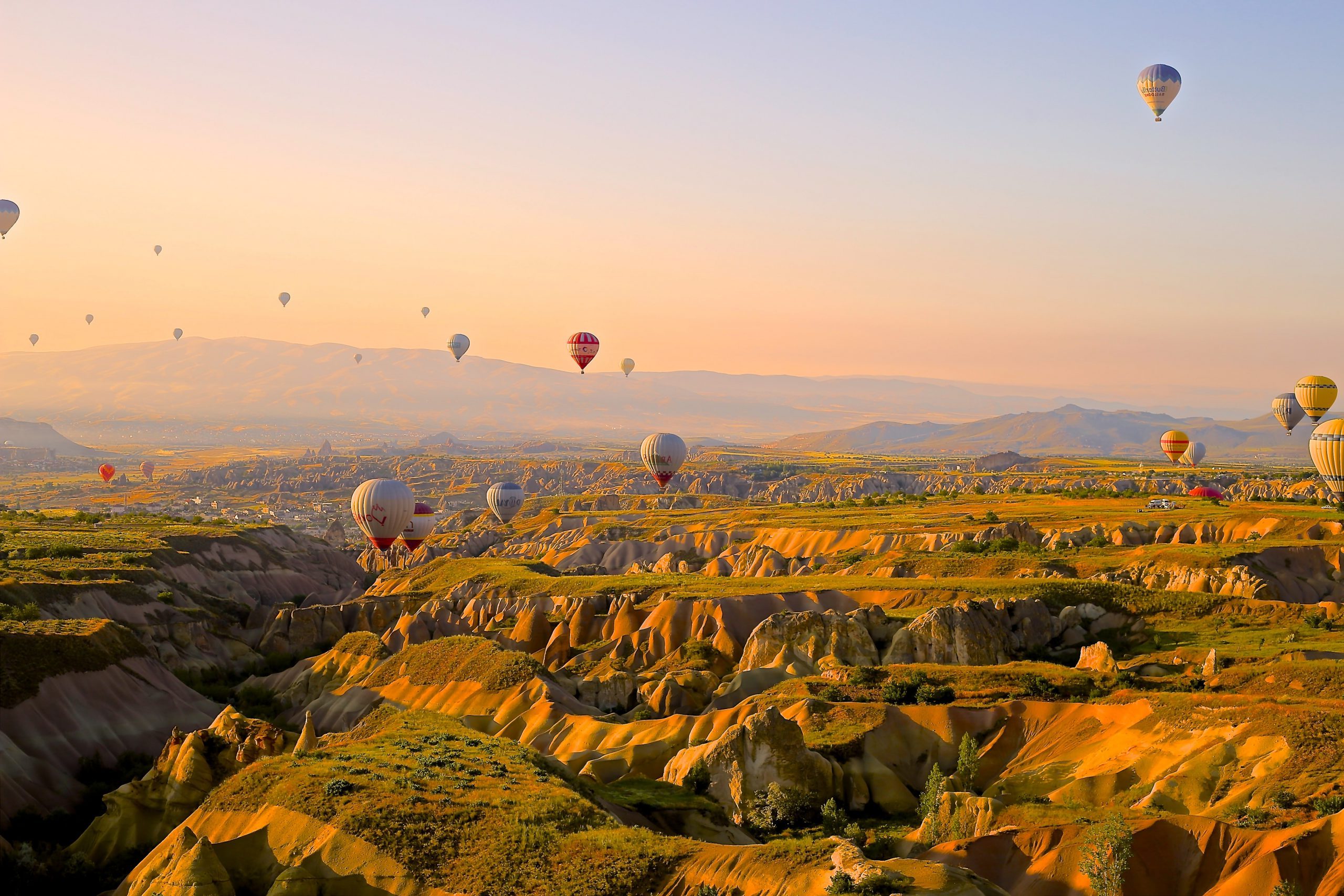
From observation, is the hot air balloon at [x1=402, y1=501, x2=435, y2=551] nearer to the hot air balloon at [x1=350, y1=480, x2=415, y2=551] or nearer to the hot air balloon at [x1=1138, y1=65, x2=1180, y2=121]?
the hot air balloon at [x1=350, y1=480, x2=415, y2=551]

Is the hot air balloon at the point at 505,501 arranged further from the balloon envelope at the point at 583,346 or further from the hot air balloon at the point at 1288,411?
the hot air balloon at the point at 1288,411

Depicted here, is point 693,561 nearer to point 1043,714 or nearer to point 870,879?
point 1043,714

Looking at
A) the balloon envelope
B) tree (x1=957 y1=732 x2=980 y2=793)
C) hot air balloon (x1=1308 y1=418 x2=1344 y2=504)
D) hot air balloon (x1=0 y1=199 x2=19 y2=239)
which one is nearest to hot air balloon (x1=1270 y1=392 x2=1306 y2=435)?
hot air balloon (x1=1308 y1=418 x2=1344 y2=504)

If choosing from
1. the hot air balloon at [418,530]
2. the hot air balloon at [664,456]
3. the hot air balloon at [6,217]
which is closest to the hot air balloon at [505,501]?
the hot air balloon at [418,530]

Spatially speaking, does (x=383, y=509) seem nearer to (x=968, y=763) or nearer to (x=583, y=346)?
(x=583, y=346)

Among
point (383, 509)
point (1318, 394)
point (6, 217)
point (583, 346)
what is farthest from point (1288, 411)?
point (6, 217)

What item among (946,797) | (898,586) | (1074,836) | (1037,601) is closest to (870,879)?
(1074,836)
